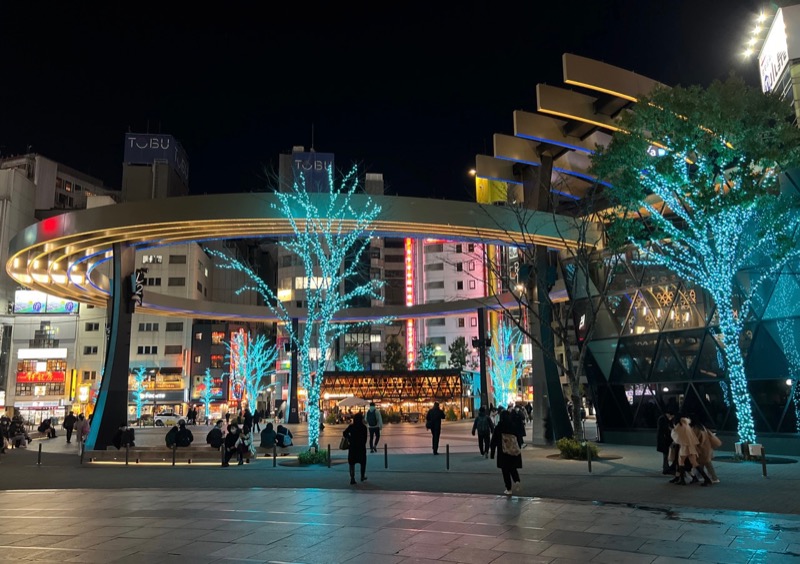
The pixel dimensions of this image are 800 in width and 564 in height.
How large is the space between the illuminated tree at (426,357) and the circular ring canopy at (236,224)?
51.5m

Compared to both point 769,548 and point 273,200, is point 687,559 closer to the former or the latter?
point 769,548

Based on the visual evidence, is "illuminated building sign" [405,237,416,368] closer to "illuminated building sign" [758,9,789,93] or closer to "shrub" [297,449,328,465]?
"illuminated building sign" [758,9,789,93]

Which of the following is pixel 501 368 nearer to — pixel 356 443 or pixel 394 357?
pixel 394 357

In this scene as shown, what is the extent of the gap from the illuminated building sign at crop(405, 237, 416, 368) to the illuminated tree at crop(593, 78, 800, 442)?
5355cm

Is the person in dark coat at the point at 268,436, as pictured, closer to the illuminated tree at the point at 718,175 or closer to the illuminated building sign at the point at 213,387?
the illuminated tree at the point at 718,175

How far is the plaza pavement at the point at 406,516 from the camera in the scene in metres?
7.59

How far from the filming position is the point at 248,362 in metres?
57.2

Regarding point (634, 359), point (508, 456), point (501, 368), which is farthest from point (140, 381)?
point (508, 456)

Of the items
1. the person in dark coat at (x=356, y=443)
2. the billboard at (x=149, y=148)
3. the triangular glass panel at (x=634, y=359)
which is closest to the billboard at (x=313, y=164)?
the billboard at (x=149, y=148)

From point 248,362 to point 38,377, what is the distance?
84.8 feet

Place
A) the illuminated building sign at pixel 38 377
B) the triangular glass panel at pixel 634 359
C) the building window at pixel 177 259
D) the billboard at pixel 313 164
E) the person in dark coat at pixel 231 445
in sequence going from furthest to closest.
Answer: the billboard at pixel 313 164 → the building window at pixel 177 259 → the illuminated building sign at pixel 38 377 → the triangular glass panel at pixel 634 359 → the person in dark coat at pixel 231 445

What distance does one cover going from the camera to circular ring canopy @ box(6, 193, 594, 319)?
787 inches

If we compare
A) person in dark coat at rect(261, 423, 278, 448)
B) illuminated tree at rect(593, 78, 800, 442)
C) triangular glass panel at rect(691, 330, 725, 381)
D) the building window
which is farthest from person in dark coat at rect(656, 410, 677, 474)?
the building window

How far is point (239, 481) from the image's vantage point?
14789 millimetres
